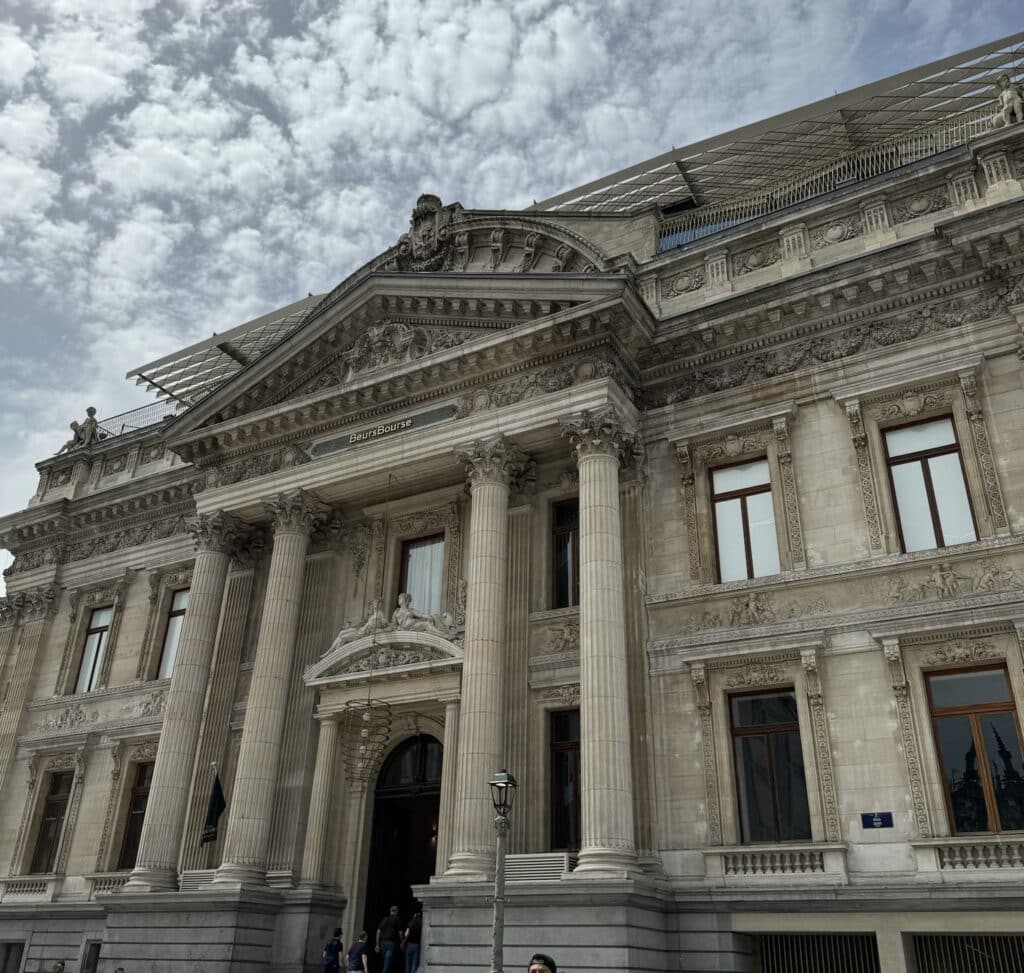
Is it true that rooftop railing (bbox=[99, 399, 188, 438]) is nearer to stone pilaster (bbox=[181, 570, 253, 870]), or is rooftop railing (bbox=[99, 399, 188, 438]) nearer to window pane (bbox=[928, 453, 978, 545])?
stone pilaster (bbox=[181, 570, 253, 870])

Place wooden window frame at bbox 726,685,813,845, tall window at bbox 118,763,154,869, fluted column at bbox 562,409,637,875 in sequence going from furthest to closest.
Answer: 1. tall window at bbox 118,763,154,869
2. wooden window frame at bbox 726,685,813,845
3. fluted column at bbox 562,409,637,875

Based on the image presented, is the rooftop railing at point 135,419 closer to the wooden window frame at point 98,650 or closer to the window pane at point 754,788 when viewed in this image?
the wooden window frame at point 98,650

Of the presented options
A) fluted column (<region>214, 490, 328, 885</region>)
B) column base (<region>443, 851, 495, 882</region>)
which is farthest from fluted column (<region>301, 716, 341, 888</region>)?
column base (<region>443, 851, 495, 882</region>)

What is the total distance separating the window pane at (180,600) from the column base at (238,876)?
9.40 m

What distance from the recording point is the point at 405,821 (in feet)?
73.2

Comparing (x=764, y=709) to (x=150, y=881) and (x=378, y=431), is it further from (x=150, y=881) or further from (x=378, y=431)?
(x=150, y=881)

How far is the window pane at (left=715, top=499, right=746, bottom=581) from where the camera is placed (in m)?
19.5

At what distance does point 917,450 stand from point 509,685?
9.37m

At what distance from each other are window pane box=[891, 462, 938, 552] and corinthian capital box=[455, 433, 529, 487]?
7.88 meters

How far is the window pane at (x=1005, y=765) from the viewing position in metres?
15.3

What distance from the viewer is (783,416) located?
19.7 metres

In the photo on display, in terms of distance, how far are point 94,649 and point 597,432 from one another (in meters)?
18.0

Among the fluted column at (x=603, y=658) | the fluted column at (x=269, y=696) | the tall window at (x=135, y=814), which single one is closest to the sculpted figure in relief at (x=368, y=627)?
the fluted column at (x=269, y=696)

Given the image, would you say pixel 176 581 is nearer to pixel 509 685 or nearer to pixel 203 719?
pixel 203 719
